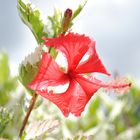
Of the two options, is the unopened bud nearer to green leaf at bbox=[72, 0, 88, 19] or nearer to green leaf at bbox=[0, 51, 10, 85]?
green leaf at bbox=[72, 0, 88, 19]

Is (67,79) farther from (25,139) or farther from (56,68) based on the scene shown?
(25,139)

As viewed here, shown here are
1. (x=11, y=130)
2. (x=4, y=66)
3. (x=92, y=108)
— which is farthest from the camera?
(x=92, y=108)

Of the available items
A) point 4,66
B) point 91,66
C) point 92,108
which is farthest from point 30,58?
Answer: point 92,108

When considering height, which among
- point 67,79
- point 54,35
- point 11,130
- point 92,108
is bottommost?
point 92,108

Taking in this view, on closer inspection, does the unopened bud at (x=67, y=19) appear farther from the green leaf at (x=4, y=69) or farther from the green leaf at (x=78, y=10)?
the green leaf at (x=4, y=69)

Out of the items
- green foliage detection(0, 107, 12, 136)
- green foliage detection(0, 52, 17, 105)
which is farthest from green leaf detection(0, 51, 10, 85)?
green foliage detection(0, 107, 12, 136)

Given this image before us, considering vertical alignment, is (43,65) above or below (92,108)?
above

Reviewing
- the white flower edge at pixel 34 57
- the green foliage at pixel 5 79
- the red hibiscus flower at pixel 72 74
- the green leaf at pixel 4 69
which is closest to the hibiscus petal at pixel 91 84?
the red hibiscus flower at pixel 72 74
